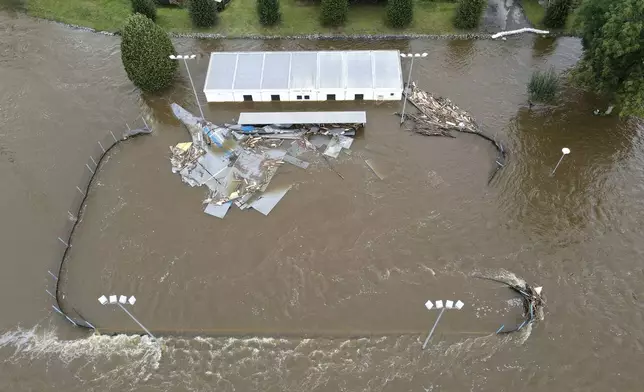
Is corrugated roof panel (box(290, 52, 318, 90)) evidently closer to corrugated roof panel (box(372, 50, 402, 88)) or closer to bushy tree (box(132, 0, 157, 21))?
corrugated roof panel (box(372, 50, 402, 88))

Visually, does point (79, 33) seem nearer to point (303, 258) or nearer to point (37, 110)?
point (37, 110)

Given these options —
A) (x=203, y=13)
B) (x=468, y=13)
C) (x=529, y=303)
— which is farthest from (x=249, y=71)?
(x=529, y=303)

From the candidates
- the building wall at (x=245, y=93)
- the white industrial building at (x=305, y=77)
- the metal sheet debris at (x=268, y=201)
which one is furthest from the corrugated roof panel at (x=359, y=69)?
the metal sheet debris at (x=268, y=201)

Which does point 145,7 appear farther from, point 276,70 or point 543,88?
point 543,88

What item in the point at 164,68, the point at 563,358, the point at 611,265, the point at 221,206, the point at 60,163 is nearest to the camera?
the point at 563,358

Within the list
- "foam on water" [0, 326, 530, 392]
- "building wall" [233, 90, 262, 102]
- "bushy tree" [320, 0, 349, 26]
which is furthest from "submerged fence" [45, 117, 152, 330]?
"bushy tree" [320, 0, 349, 26]

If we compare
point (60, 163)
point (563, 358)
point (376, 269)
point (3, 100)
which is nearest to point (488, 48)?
point (376, 269)
